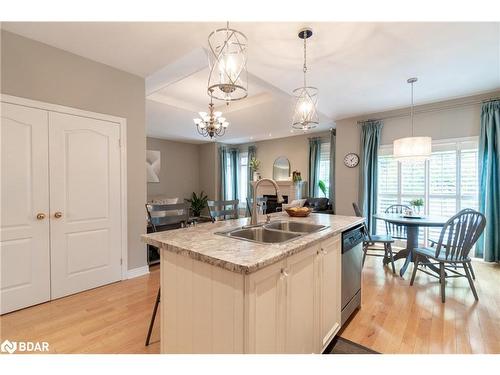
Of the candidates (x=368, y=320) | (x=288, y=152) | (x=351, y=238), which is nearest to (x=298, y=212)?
(x=351, y=238)

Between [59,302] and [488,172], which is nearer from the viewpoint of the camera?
[59,302]

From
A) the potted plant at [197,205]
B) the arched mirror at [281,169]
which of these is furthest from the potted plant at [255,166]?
the potted plant at [197,205]

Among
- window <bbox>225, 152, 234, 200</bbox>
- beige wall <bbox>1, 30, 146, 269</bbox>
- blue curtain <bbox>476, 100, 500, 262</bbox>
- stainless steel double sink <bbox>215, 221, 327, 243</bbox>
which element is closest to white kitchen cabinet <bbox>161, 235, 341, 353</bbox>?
stainless steel double sink <bbox>215, 221, 327, 243</bbox>

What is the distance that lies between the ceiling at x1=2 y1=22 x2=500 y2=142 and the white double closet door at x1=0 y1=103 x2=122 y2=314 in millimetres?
855

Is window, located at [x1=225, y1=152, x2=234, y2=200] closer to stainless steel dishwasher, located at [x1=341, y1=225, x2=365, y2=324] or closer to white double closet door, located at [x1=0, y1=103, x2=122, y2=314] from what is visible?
white double closet door, located at [x1=0, y1=103, x2=122, y2=314]

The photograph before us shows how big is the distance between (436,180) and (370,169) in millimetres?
1093

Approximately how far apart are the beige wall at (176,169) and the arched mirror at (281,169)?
10.0 ft

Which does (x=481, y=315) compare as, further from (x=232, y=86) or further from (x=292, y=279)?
(x=232, y=86)

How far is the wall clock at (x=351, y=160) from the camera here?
5.11 meters

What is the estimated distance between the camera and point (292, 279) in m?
1.34

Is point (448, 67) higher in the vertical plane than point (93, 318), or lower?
higher

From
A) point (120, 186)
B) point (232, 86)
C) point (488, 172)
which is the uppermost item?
point (232, 86)
